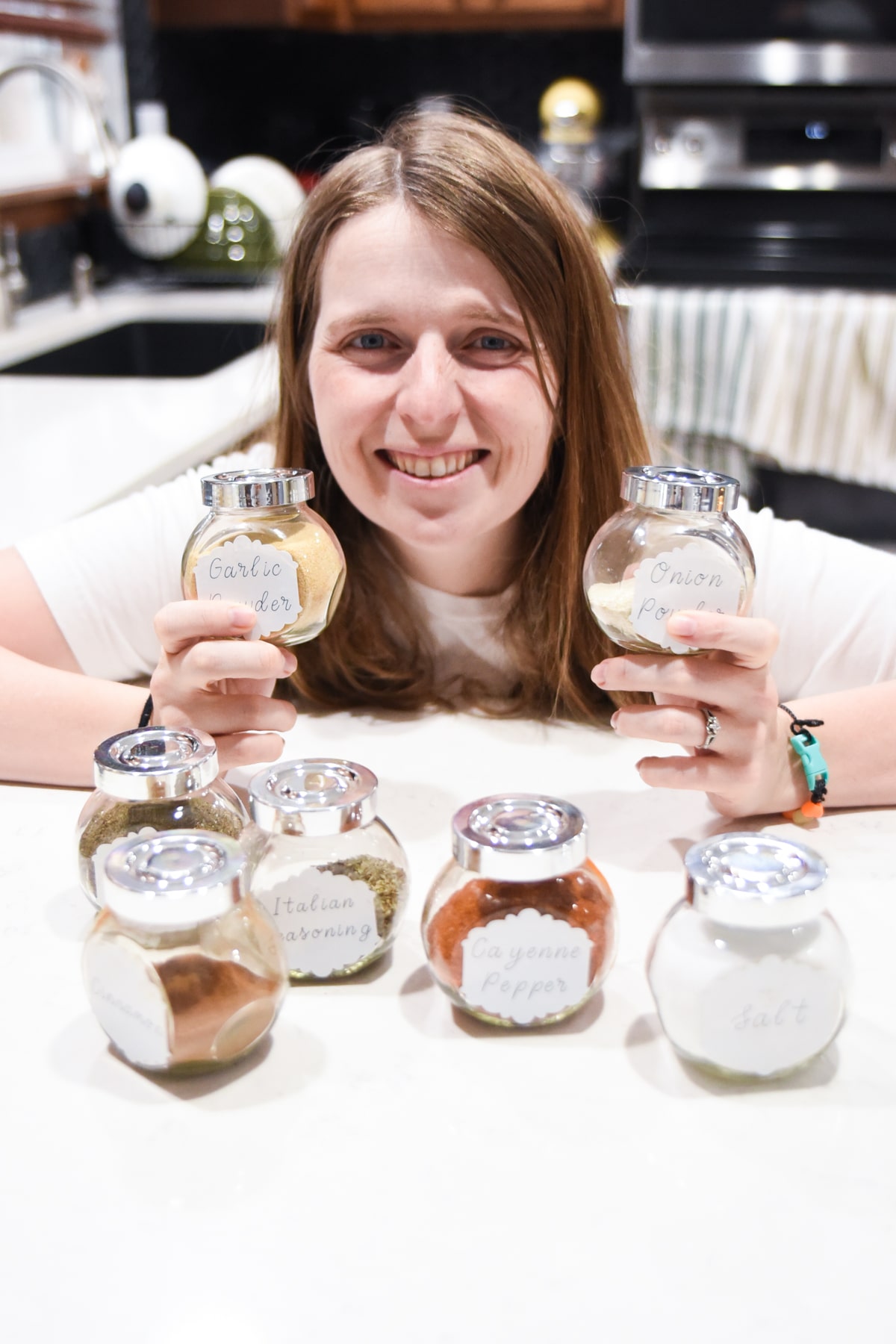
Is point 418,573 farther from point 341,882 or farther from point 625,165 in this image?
point 625,165

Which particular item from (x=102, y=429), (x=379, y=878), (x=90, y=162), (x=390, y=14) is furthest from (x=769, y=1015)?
(x=390, y=14)

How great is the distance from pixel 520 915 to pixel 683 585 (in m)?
0.29

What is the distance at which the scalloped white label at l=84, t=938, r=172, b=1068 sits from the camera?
2.12ft

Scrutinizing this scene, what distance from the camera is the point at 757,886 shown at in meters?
0.63

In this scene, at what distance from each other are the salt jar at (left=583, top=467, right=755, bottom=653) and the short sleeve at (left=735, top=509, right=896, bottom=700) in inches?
14.7

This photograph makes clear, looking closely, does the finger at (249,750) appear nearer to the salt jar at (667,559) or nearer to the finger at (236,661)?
the finger at (236,661)

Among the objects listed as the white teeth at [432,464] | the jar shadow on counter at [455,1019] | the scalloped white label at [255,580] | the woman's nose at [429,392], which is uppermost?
the woman's nose at [429,392]

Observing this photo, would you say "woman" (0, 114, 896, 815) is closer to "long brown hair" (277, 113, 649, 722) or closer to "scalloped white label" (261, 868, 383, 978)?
"long brown hair" (277, 113, 649, 722)

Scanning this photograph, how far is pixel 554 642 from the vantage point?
1.25m

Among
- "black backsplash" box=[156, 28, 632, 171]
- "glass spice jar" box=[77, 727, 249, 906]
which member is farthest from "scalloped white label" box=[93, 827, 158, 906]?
"black backsplash" box=[156, 28, 632, 171]

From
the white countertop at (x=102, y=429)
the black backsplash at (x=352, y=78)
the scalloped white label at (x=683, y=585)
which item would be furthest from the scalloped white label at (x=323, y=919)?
the black backsplash at (x=352, y=78)

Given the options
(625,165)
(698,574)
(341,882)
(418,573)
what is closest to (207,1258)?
(341,882)

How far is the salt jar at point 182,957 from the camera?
0.62m

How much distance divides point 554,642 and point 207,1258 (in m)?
0.77
